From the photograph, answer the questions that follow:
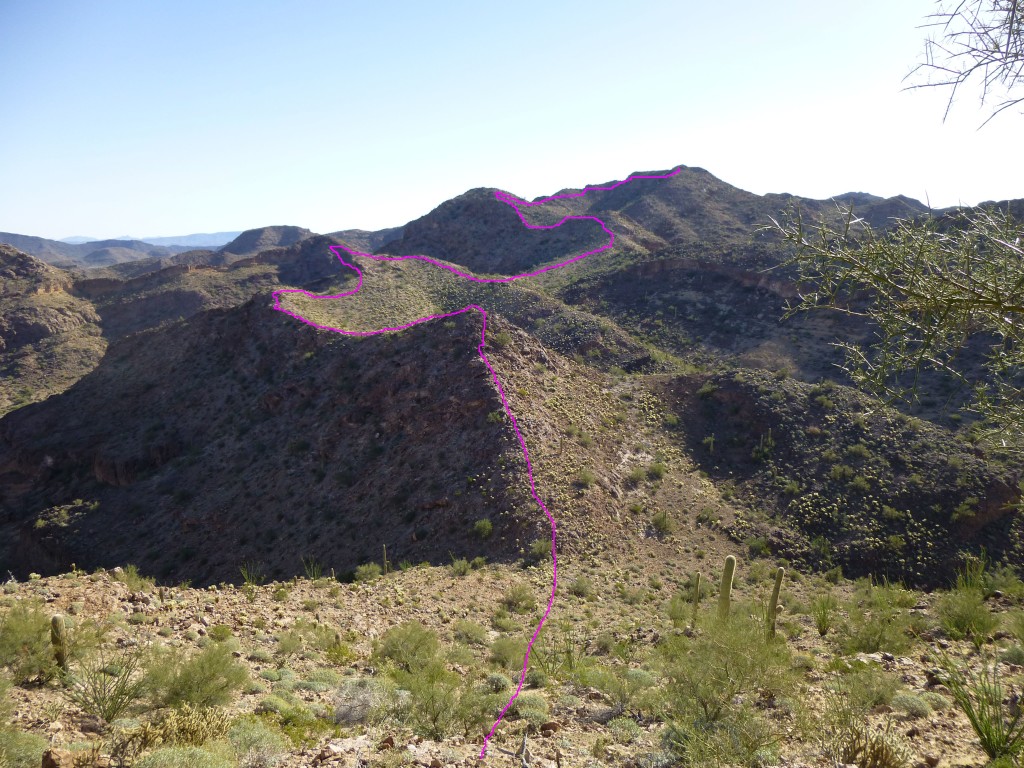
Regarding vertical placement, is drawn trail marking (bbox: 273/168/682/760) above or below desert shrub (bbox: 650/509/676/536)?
above

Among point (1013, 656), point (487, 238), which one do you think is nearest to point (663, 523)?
point (1013, 656)

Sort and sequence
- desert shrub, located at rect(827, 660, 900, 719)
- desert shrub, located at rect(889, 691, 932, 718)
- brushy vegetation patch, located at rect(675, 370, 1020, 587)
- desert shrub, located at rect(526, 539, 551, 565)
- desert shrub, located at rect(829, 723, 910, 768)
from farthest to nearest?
brushy vegetation patch, located at rect(675, 370, 1020, 587), desert shrub, located at rect(526, 539, 551, 565), desert shrub, located at rect(889, 691, 932, 718), desert shrub, located at rect(827, 660, 900, 719), desert shrub, located at rect(829, 723, 910, 768)

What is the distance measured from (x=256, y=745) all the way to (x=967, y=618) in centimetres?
1030

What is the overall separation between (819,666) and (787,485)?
12784 millimetres

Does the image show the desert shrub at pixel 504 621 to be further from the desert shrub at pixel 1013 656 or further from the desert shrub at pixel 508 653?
the desert shrub at pixel 1013 656

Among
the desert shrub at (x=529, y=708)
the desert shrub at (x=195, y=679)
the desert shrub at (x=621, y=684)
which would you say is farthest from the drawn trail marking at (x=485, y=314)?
the desert shrub at (x=195, y=679)

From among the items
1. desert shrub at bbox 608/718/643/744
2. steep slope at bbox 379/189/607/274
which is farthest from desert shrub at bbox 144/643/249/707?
steep slope at bbox 379/189/607/274

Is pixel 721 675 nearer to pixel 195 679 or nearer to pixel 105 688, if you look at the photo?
pixel 195 679

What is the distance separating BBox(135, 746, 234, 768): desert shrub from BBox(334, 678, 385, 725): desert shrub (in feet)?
6.93

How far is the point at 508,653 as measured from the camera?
31.5ft

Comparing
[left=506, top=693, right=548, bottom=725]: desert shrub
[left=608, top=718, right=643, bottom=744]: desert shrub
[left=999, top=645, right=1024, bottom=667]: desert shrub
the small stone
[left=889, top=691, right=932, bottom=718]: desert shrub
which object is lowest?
[left=506, top=693, right=548, bottom=725]: desert shrub

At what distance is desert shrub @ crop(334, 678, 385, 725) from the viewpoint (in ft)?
21.2

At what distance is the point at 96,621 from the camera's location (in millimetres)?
8289

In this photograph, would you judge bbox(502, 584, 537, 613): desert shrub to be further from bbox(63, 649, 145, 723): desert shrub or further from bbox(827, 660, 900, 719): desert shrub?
bbox(63, 649, 145, 723): desert shrub
